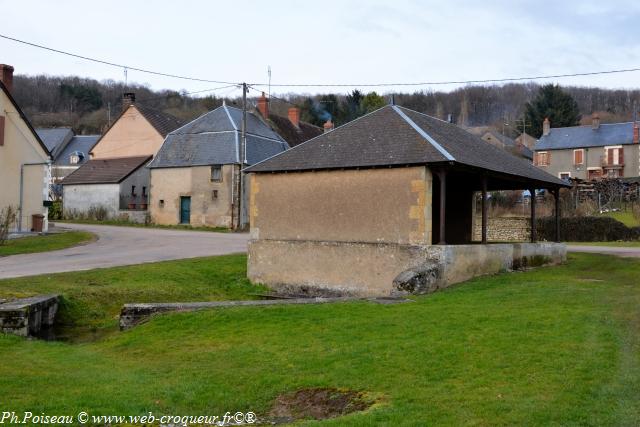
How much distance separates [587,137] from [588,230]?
28.0m

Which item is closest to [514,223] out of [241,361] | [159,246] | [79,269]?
[159,246]

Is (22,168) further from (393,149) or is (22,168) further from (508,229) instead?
(508,229)

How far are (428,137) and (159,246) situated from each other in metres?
12.0

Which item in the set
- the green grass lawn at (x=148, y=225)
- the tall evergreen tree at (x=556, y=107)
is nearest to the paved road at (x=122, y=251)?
the green grass lawn at (x=148, y=225)

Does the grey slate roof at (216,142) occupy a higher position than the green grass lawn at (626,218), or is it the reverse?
the grey slate roof at (216,142)

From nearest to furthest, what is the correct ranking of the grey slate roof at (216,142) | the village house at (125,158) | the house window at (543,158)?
the grey slate roof at (216,142) < the village house at (125,158) < the house window at (543,158)

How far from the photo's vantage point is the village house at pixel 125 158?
39.1m

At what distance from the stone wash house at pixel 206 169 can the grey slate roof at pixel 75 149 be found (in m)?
22.1

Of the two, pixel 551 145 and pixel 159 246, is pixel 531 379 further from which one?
pixel 551 145

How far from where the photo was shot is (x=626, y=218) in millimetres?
34594

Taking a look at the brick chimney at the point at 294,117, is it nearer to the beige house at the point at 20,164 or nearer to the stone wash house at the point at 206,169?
the stone wash house at the point at 206,169

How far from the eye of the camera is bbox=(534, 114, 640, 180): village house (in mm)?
51250

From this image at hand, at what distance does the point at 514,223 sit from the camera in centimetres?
2881

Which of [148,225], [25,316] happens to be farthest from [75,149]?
[25,316]
